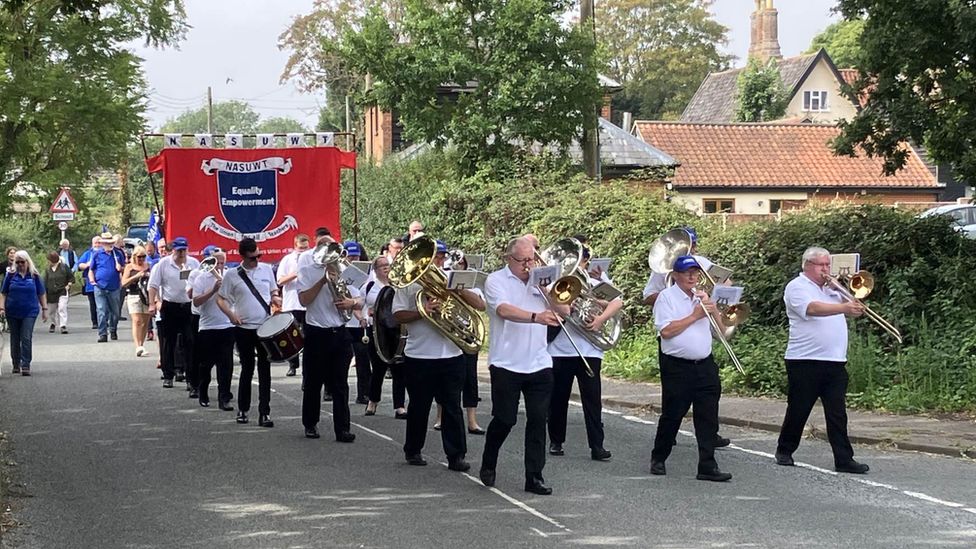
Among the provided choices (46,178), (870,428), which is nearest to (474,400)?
(870,428)

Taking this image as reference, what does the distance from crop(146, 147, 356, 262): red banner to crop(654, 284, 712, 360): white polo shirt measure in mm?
8737

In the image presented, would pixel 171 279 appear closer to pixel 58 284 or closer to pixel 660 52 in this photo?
pixel 58 284

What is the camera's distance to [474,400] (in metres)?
13.0

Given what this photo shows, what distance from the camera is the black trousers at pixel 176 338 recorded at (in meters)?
16.9

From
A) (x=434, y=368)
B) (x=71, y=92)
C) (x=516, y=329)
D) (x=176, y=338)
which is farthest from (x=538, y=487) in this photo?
(x=71, y=92)

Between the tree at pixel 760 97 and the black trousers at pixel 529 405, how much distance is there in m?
53.3

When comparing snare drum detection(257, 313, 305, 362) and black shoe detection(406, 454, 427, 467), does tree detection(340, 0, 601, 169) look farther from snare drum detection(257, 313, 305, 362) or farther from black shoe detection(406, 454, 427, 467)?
black shoe detection(406, 454, 427, 467)

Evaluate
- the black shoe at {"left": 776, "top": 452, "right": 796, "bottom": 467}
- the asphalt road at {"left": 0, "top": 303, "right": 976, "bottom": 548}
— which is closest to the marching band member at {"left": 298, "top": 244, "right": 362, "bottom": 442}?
the asphalt road at {"left": 0, "top": 303, "right": 976, "bottom": 548}

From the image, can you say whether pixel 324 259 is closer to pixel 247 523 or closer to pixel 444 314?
pixel 444 314

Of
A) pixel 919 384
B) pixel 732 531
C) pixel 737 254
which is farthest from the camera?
pixel 737 254

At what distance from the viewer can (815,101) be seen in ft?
219

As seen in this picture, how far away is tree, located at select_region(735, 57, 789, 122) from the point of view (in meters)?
61.3

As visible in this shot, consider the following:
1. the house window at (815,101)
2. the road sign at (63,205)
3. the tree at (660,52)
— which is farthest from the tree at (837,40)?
the road sign at (63,205)

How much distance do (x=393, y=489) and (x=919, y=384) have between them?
710 centimetres
